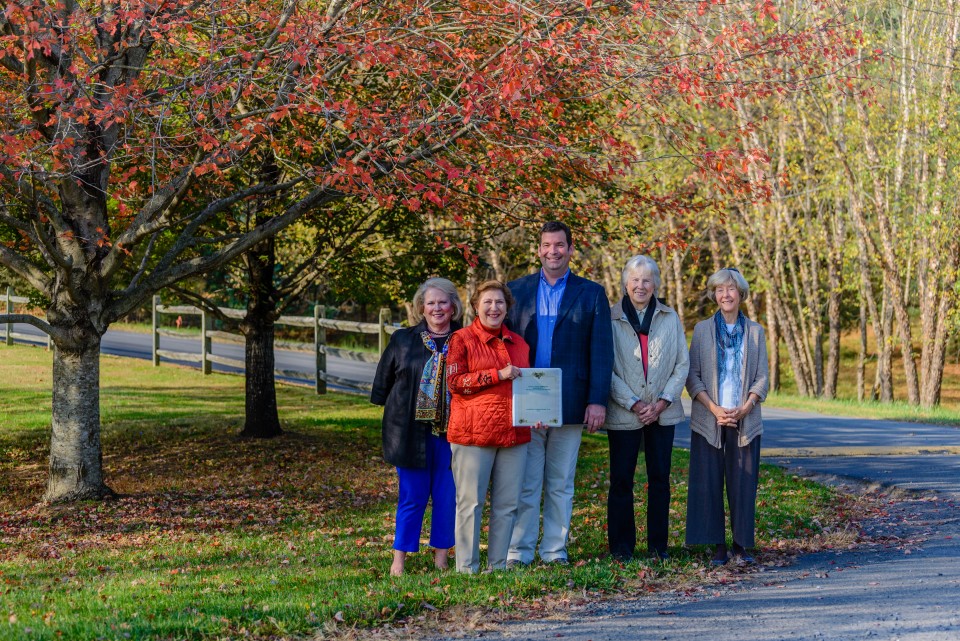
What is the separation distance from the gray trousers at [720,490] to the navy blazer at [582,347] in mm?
929

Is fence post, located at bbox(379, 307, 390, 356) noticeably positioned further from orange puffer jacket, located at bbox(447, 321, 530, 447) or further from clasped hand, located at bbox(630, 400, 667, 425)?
orange puffer jacket, located at bbox(447, 321, 530, 447)

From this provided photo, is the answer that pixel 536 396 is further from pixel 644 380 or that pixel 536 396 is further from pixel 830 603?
pixel 830 603

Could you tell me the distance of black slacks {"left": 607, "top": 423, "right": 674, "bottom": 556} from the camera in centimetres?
666

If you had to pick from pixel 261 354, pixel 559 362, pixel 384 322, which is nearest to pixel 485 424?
pixel 559 362

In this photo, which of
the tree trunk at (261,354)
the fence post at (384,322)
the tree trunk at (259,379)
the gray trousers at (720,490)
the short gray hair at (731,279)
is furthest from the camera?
the fence post at (384,322)

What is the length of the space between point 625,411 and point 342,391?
1360cm

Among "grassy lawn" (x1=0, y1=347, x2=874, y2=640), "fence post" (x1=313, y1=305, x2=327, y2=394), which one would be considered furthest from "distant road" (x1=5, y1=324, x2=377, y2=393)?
"grassy lawn" (x1=0, y1=347, x2=874, y2=640)

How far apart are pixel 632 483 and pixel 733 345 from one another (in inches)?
44.1

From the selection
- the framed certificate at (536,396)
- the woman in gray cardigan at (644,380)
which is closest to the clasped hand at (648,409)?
the woman in gray cardigan at (644,380)

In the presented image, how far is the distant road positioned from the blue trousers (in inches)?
536

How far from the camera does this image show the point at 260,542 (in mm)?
8086

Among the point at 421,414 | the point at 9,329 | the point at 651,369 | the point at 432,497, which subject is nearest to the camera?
the point at 421,414

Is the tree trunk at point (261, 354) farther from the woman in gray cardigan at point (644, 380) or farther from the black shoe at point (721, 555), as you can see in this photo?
the black shoe at point (721, 555)

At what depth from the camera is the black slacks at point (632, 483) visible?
21.9 feet
